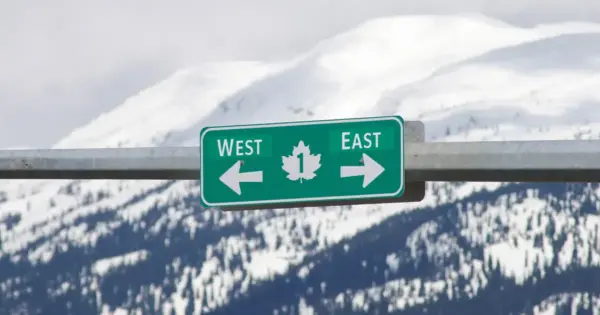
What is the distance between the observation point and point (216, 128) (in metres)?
18.4

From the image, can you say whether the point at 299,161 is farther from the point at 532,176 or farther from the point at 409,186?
the point at 532,176

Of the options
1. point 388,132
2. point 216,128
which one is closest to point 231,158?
point 216,128

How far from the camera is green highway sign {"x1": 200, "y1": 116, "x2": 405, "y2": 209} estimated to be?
17.5 metres

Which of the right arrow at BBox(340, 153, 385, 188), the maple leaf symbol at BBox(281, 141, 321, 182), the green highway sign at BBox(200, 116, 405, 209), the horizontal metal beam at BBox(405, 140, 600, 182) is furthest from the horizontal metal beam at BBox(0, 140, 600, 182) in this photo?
the maple leaf symbol at BBox(281, 141, 321, 182)

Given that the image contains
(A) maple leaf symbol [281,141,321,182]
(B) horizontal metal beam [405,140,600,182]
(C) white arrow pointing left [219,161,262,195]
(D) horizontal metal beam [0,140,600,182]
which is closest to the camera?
(B) horizontal metal beam [405,140,600,182]

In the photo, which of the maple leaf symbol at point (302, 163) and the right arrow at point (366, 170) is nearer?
the right arrow at point (366, 170)

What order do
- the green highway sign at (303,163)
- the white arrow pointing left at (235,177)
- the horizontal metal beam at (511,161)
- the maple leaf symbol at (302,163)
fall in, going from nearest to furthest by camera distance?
the horizontal metal beam at (511,161), the green highway sign at (303,163), the maple leaf symbol at (302,163), the white arrow pointing left at (235,177)

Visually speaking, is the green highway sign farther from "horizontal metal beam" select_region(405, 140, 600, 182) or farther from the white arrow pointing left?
"horizontal metal beam" select_region(405, 140, 600, 182)

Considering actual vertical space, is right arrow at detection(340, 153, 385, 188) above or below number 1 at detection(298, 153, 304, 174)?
below

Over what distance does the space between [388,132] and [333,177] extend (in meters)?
0.70

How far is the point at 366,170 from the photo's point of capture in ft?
58.0

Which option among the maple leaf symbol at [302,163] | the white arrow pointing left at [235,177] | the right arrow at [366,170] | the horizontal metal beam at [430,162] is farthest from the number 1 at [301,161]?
the horizontal metal beam at [430,162]

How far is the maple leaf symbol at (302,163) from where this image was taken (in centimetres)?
1783

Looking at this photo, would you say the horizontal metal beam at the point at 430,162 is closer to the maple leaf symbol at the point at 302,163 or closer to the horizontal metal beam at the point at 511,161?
the horizontal metal beam at the point at 511,161
